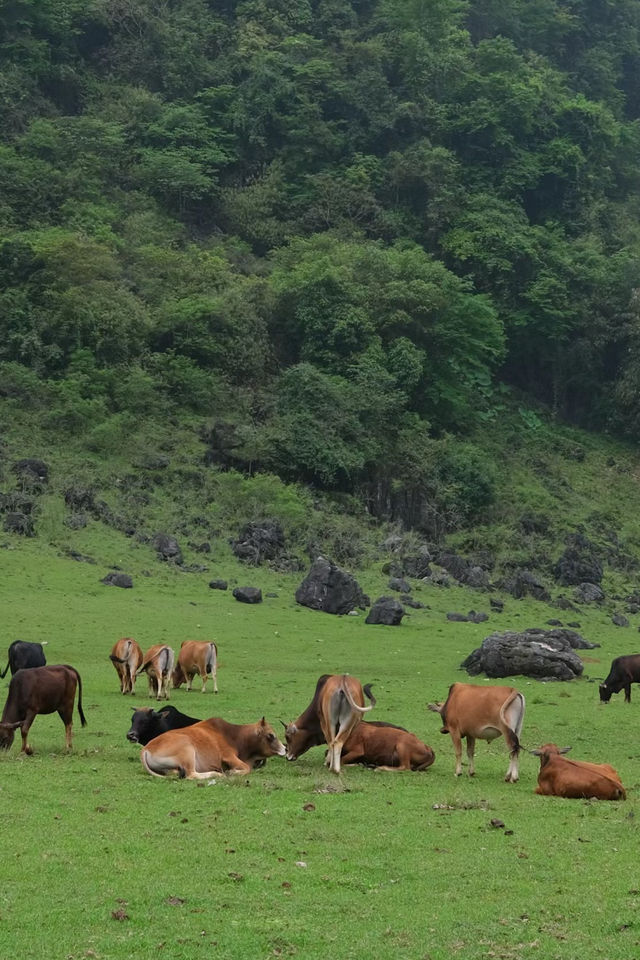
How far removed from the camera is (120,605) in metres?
34.2

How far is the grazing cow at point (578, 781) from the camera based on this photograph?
13.9 metres

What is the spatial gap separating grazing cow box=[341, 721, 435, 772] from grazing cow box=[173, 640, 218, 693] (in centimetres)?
810

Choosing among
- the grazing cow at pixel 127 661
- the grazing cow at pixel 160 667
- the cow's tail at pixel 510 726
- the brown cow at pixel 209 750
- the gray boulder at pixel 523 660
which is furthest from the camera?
the gray boulder at pixel 523 660

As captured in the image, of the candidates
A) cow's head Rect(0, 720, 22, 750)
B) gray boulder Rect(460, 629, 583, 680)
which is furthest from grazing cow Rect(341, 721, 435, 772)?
gray boulder Rect(460, 629, 583, 680)

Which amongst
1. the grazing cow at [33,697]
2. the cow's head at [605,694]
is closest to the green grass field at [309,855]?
the grazing cow at [33,697]

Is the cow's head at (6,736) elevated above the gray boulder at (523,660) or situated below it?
above

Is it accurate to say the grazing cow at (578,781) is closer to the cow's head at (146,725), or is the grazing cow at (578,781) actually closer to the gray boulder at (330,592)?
the cow's head at (146,725)

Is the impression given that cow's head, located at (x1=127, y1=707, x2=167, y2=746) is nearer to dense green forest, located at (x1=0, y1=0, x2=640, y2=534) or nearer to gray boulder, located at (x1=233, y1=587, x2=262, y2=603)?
gray boulder, located at (x1=233, y1=587, x2=262, y2=603)

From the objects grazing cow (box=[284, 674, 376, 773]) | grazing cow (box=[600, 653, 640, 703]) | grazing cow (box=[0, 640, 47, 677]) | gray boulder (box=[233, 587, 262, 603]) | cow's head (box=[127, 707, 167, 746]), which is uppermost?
grazing cow (box=[284, 674, 376, 773])

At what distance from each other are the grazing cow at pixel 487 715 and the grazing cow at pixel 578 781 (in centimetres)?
89

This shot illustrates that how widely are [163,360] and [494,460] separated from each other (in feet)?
56.6

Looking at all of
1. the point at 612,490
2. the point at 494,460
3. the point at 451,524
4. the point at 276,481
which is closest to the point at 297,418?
the point at 276,481

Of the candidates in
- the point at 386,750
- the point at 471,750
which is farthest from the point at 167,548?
the point at 471,750

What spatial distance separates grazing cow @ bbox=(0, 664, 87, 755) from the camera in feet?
51.9
